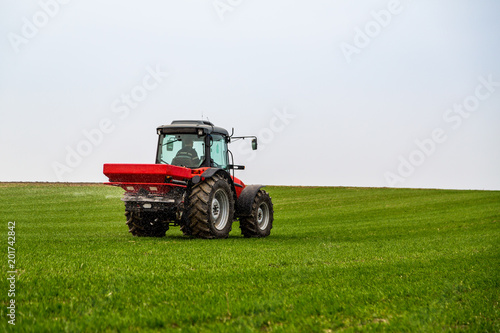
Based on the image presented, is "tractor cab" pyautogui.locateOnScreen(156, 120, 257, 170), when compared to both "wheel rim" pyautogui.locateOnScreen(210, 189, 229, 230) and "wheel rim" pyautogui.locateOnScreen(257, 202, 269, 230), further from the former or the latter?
"wheel rim" pyautogui.locateOnScreen(257, 202, 269, 230)

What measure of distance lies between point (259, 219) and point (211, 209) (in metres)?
3.04

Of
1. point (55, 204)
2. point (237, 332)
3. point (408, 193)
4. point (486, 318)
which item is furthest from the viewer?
point (408, 193)

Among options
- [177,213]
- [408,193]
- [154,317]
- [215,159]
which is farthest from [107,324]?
[408,193]

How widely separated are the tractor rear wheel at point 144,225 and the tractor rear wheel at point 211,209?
1066mm

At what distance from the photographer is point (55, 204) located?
98.1 feet

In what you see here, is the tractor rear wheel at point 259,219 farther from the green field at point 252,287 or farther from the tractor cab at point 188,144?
the green field at point 252,287

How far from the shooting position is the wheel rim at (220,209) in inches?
496

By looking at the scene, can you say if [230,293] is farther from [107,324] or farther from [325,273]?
[325,273]

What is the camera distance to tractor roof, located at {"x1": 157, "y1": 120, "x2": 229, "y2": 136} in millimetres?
12727

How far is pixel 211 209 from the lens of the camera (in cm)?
1197

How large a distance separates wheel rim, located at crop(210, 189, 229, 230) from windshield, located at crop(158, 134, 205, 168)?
94 centimetres

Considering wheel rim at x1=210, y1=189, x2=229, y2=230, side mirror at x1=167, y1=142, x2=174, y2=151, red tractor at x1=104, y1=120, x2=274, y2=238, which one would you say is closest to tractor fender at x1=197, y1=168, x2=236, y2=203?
red tractor at x1=104, y1=120, x2=274, y2=238

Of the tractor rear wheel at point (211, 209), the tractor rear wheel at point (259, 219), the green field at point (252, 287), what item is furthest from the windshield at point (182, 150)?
the green field at point (252, 287)

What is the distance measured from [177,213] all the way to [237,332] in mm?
7905
